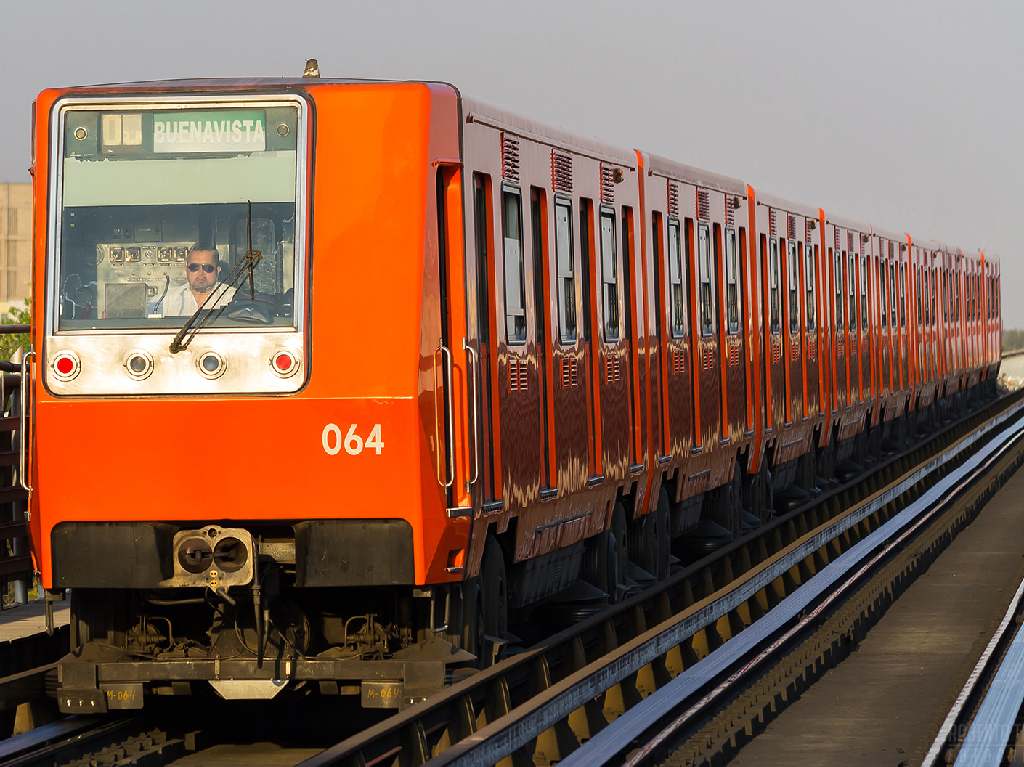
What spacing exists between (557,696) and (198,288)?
273cm

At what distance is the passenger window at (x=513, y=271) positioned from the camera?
12.7m

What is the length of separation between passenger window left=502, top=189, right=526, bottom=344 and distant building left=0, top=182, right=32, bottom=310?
154 m

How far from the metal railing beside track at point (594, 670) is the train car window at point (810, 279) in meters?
5.43

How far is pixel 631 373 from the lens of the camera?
16391mm

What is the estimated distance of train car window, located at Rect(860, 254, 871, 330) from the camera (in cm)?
3253

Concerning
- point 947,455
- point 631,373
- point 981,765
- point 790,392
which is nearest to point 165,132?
point 981,765

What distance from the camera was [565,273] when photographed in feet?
46.9

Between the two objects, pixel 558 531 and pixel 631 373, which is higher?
pixel 631 373

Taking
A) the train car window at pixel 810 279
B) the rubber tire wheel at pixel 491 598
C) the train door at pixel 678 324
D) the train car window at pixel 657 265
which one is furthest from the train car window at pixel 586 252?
the train car window at pixel 810 279

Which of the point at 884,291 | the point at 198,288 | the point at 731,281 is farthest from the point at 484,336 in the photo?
the point at 884,291

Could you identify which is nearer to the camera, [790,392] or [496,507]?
[496,507]

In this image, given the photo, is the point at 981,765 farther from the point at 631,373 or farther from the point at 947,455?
the point at 947,455

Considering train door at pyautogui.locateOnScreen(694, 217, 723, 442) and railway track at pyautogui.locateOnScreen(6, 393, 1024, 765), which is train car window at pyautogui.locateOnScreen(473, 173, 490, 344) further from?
train door at pyautogui.locateOnScreen(694, 217, 723, 442)

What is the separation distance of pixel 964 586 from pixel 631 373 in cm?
491
